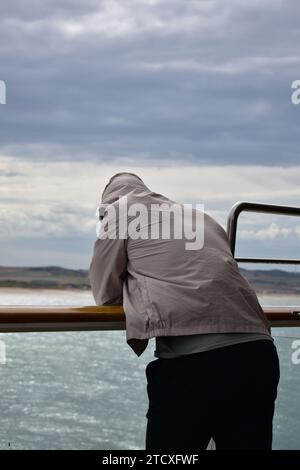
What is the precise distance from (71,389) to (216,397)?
425 millimetres

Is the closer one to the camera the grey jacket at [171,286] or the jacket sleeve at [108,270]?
the grey jacket at [171,286]

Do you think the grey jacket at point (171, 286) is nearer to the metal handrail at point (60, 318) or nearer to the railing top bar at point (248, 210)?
the metal handrail at point (60, 318)

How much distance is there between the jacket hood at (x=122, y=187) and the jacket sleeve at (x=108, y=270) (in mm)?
170

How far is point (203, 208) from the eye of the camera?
2.29 metres

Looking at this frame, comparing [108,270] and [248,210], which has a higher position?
[248,210]

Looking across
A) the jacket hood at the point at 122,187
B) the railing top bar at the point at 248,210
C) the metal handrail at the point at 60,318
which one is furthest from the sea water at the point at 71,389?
the railing top bar at the point at 248,210

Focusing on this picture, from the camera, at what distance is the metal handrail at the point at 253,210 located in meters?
2.90

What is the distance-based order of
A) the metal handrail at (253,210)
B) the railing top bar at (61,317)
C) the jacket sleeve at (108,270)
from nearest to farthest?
the railing top bar at (61,317) → the jacket sleeve at (108,270) → the metal handrail at (253,210)

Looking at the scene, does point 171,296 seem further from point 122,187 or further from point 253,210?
point 253,210

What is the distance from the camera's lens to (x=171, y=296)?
1944mm

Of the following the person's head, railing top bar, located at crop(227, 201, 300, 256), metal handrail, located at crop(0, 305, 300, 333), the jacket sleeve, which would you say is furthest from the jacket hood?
railing top bar, located at crop(227, 201, 300, 256)

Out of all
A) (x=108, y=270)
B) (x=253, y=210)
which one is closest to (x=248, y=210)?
(x=253, y=210)
